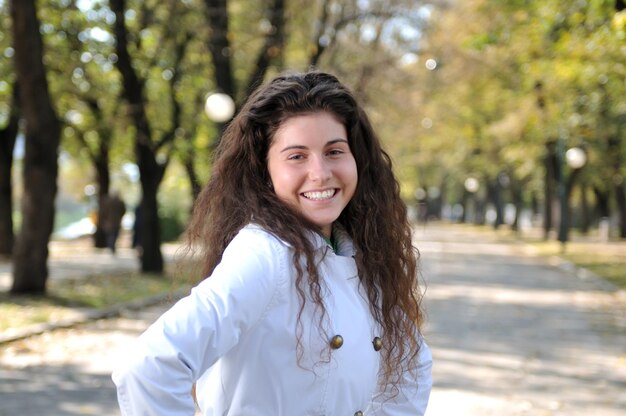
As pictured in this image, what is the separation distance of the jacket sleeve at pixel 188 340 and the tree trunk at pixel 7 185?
70.7 ft

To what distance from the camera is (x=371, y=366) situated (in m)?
2.01

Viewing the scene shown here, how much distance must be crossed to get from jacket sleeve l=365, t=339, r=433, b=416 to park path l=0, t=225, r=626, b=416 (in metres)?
4.73

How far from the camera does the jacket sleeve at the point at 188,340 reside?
1599 mm

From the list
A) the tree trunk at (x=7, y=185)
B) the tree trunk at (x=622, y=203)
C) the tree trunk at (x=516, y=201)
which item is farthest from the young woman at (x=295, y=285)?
the tree trunk at (x=516, y=201)

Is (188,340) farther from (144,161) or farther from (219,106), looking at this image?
(144,161)

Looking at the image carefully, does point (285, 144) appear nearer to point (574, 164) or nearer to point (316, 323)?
point (316, 323)

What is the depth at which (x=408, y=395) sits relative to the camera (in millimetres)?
2230

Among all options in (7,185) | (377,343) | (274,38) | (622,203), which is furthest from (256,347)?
(622,203)

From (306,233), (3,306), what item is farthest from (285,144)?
(3,306)

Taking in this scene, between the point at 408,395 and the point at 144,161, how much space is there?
681 inches

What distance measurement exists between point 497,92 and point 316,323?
116 ft

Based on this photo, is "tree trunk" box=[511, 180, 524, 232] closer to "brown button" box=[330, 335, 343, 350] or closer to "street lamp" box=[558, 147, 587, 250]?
"street lamp" box=[558, 147, 587, 250]

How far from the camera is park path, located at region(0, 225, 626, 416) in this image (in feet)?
23.4

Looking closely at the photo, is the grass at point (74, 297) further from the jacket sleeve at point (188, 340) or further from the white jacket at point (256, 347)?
the jacket sleeve at point (188, 340)
